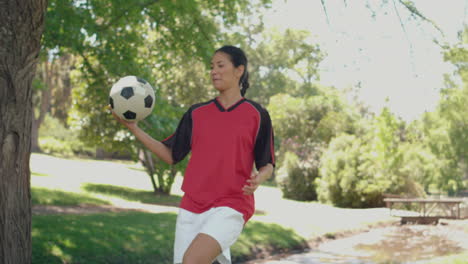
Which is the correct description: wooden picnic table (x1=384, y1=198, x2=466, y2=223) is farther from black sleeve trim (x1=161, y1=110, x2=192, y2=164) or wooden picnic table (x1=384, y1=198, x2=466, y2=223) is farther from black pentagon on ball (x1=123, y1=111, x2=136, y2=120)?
black pentagon on ball (x1=123, y1=111, x2=136, y2=120)

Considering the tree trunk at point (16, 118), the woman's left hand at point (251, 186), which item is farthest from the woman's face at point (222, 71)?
the tree trunk at point (16, 118)

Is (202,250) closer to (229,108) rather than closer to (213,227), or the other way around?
(213,227)

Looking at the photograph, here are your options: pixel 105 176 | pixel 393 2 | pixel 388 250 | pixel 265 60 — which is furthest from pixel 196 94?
pixel 265 60

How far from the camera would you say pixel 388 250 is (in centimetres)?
1093

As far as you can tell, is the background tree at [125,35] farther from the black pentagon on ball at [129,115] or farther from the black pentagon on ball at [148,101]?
the black pentagon on ball at [129,115]

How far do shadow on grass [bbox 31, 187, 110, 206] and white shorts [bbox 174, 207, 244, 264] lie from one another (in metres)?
11.6

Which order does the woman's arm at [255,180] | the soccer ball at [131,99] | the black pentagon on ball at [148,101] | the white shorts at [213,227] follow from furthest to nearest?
the black pentagon on ball at [148,101] < the soccer ball at [131,99] < the woman's arm at [255,180] < the white shorts at [213,227]

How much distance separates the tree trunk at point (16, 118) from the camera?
473 cm

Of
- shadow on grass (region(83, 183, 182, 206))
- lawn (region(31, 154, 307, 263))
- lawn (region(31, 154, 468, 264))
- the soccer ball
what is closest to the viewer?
the soccer ball

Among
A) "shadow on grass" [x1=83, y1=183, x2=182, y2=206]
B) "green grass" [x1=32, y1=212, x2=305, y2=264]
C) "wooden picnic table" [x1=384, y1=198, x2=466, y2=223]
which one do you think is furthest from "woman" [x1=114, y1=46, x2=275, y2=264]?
"wooden picnic table" [x1=384, y1=198, x2=466, y2=223]

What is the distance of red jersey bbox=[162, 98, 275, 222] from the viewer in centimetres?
321

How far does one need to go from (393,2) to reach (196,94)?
15643 millimetres

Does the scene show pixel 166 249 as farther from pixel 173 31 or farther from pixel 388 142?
pixel 388 142

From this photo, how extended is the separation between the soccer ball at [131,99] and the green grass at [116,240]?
4193 millimetres
